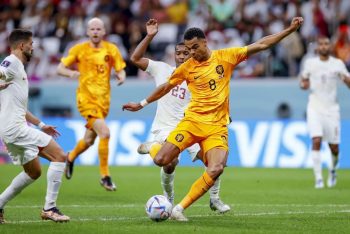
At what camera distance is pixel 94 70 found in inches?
685

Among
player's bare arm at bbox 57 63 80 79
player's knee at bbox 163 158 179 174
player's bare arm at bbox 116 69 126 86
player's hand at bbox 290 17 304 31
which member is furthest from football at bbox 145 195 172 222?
player's bare arm at bbox 116 69 126 86

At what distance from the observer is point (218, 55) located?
1172 cm

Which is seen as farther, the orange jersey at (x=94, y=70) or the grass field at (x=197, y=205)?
the orange jersey at (x=94, y=70)

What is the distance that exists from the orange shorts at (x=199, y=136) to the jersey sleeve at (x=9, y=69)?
2149 mm

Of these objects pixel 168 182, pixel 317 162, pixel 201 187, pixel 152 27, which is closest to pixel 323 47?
pixel 317 162

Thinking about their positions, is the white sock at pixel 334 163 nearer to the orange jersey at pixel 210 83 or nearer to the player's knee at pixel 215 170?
the orange jersey at pixel 210 83

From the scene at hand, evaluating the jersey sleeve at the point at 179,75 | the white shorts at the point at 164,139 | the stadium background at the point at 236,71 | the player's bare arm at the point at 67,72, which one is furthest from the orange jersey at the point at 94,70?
the stadium background at the point at 236,71

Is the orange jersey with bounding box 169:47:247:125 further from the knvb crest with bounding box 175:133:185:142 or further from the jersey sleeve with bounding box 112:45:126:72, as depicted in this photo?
the jersey sleeve with bounding box 112:45:126:72

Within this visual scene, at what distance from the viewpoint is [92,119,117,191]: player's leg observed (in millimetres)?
16844

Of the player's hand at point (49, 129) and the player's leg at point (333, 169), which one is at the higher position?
the player's hand at point (49, 129)

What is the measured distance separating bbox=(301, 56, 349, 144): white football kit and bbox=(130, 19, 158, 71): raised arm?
5.88 m

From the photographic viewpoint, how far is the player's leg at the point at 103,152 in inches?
663

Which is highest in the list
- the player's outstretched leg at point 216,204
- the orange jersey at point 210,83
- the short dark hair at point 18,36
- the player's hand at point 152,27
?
the player's hand at point 152,27

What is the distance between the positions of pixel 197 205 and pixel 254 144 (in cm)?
940
